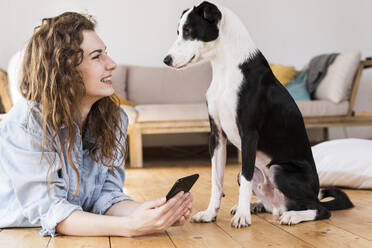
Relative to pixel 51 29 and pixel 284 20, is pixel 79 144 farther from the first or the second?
pixel 284 20

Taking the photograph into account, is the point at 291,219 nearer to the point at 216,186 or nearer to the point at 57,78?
the point at 216,186

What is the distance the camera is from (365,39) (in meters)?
5.44

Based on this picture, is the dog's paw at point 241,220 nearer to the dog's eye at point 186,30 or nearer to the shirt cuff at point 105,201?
the shirt cuff at point 105,201

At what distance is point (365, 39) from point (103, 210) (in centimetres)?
452

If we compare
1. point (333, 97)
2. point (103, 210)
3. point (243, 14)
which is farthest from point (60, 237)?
point (243, 14)

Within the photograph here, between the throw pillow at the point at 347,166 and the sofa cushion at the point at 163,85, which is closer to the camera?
the throw pillow at the point at 347,166

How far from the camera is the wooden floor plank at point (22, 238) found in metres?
1.55

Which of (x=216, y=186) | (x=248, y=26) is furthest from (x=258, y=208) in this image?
(x=248, y=26)

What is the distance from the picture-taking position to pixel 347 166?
265cm

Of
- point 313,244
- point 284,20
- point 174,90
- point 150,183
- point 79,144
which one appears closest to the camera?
point 313,244

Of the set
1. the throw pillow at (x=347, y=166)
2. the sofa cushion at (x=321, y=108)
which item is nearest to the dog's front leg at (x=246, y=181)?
the throw pillow at (x=347, y=166)

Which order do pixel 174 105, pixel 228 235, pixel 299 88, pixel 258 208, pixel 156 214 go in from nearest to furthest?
pixel 156 214, pixel 228 235, pixel 258 208, pixel 174 105, pixel 299 88

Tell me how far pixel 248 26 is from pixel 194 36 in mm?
→ 3661

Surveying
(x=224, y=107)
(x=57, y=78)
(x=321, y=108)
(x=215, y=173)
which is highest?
(x=57, y=78)
